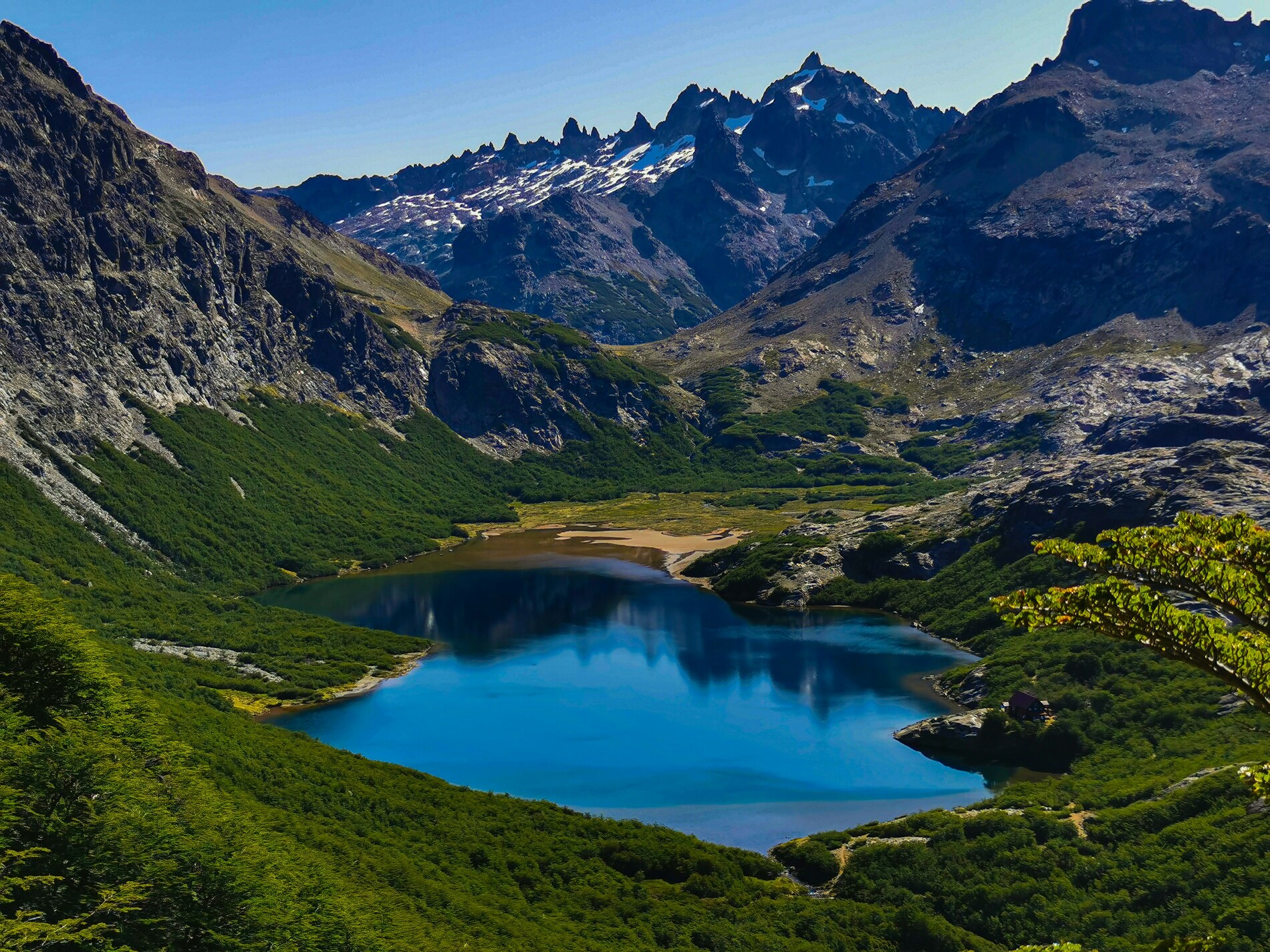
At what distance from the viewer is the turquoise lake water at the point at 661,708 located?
9256 cm

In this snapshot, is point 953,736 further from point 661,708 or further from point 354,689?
point 354,689

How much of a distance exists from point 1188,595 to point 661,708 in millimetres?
110028

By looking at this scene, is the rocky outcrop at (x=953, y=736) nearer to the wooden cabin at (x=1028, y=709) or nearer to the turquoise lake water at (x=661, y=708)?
the wooden cabin at (x=1028, y=709)

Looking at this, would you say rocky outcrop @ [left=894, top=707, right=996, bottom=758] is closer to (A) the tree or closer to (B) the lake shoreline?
(B) the lake shoreline

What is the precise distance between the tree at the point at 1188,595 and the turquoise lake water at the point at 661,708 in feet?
228

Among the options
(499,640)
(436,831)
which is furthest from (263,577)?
(436,831)

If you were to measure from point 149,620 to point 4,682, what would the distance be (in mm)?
107651

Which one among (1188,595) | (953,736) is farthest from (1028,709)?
(1188,595)

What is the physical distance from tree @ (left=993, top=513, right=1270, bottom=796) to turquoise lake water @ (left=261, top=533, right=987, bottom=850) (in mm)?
69364

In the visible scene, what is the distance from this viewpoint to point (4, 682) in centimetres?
4362

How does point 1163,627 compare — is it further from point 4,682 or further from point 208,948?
point 4,682

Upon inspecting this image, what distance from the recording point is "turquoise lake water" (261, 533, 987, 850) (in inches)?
3644

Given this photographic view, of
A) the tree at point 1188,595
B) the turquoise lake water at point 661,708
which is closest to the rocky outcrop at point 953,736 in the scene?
the turquoise lake water at point 661,708

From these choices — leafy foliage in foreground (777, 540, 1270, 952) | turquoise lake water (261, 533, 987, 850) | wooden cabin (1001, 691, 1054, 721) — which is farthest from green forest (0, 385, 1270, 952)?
turquoise lake water (261, 533, 987, 850)
